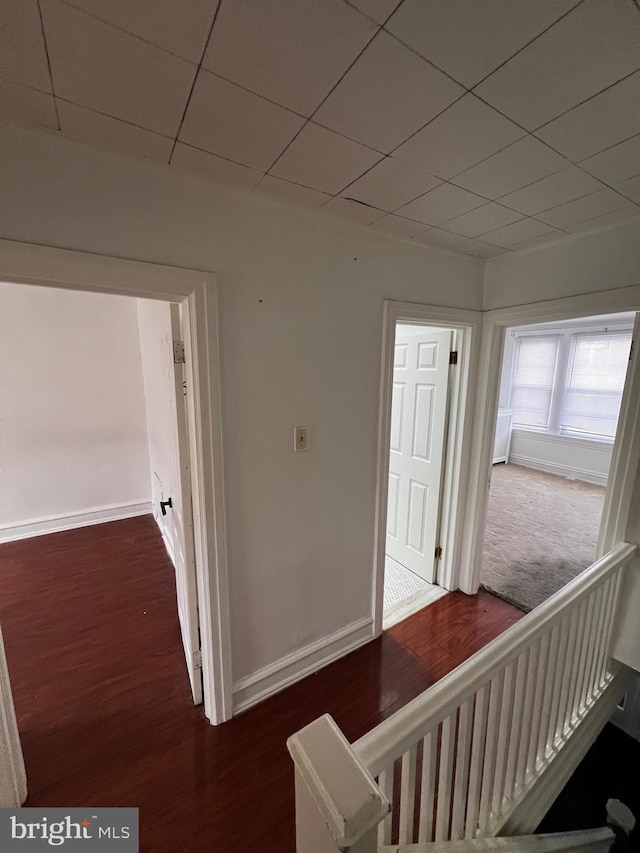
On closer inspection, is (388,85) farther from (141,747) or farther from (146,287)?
(141,747)

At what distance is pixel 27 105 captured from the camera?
95 centimetres

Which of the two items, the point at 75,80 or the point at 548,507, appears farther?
the point at 548,507

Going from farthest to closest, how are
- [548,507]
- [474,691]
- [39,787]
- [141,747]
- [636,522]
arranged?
[548,507]
[636,522]
[141,747]
[39,787]
[474,691]

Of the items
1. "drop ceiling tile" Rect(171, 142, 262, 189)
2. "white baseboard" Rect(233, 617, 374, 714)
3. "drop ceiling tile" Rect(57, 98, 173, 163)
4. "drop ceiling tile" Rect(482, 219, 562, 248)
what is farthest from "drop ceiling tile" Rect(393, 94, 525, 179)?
"white baseboard" Rect(233, 617, 374, 714)

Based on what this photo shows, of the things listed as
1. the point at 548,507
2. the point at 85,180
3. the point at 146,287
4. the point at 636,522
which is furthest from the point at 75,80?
the point at 548,507

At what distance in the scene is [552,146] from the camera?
112cm

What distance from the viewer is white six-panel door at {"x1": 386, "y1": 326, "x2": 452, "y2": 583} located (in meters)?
2.57

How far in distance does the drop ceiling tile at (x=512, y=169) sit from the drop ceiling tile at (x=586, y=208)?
34 centimetres

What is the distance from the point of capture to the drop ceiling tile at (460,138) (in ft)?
3.21

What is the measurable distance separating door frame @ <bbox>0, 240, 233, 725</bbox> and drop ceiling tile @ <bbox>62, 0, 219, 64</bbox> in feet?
2.04

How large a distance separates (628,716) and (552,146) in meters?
3.18

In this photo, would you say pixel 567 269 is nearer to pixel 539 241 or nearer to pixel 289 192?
pixel 539 241

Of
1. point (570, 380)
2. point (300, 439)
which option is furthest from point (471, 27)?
point (570, 380)

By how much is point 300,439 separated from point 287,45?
4.35 feet
